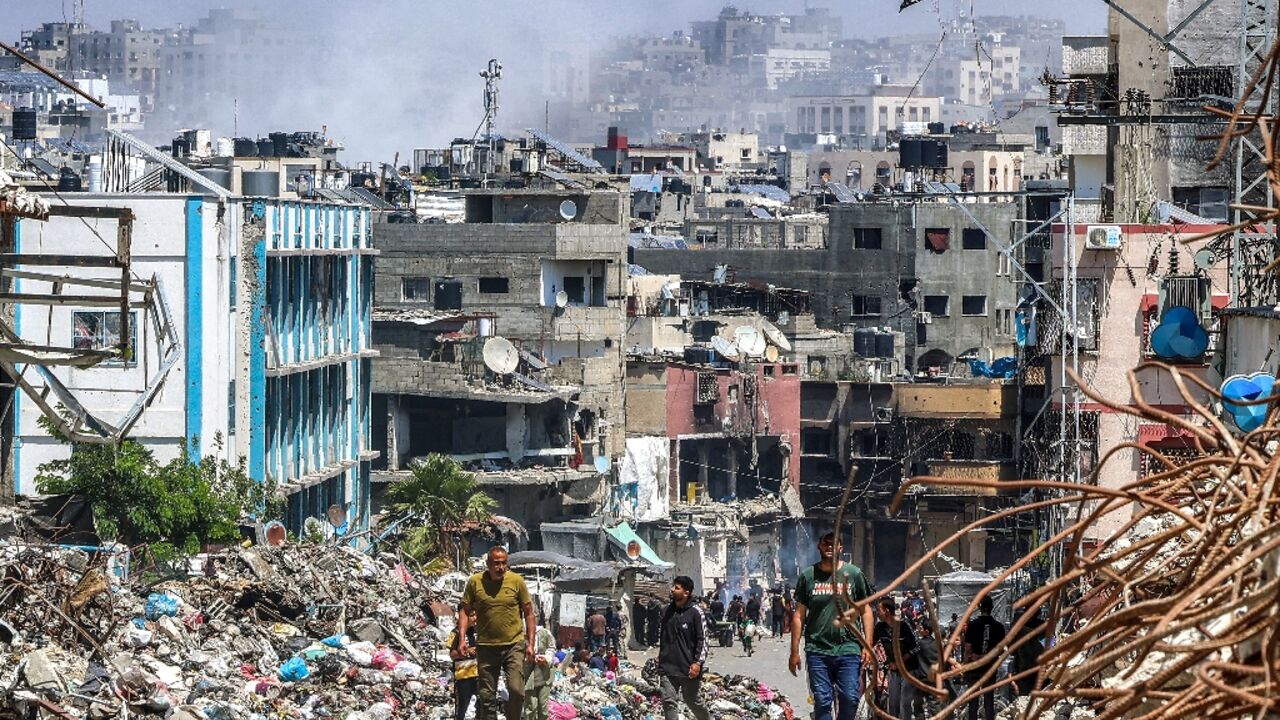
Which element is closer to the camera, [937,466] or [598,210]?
[937,466]

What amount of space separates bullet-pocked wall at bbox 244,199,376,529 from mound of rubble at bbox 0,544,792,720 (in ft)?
42.9

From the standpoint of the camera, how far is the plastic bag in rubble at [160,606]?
20.7 metres

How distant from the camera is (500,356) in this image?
55.5 m

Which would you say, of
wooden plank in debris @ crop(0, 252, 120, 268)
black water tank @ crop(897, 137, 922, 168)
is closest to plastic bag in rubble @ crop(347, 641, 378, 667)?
wooden plank in debris @ crop(0, 252, 120, 268)

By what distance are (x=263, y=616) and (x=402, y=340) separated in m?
36.7

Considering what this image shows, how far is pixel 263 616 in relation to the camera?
22453 mm

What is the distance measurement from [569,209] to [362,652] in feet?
140

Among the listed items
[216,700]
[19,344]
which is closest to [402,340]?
[216,700]

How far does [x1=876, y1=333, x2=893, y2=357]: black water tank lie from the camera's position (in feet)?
241

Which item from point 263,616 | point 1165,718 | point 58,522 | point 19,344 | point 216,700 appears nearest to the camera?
point 1165,718

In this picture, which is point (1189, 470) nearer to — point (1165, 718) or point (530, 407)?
point (1165, 718)

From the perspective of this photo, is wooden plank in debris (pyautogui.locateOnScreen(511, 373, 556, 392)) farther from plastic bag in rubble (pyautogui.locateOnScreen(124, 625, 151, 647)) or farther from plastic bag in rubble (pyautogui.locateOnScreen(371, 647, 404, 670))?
plastic bag in rubble (pyautogui.locateOnScreen(124, 625, 151, 647))

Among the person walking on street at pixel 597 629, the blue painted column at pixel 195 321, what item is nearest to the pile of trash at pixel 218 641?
the blue painted column at pixel 195 321

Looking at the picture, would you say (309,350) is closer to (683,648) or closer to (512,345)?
(512,345)
